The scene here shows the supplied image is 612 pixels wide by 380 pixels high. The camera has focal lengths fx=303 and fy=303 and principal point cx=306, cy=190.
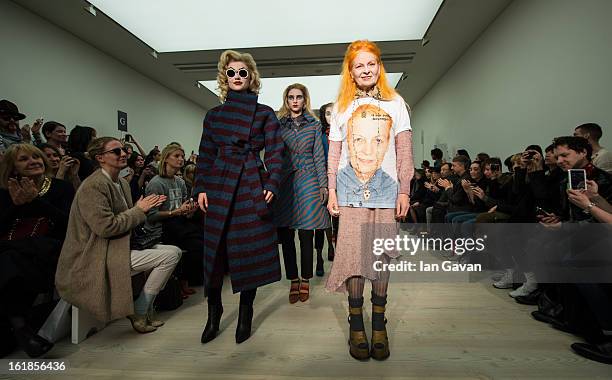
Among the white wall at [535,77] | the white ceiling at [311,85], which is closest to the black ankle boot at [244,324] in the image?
the white wall at [535,77]

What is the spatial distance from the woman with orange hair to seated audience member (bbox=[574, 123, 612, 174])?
6.14 ft

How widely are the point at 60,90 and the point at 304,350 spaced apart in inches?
241

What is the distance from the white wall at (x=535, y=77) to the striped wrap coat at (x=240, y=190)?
11.1ft

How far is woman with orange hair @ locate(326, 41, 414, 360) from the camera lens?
1.59m

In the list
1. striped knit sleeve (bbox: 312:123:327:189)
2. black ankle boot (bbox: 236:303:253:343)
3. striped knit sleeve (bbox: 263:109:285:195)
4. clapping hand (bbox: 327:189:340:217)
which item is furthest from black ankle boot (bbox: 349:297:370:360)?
striped knit sleeve (bbox: 312:123:327:189)

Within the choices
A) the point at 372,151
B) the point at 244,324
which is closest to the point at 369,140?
the point at 372,151

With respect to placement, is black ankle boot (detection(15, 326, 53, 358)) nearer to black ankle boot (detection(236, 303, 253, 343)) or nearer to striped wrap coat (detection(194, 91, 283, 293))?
striped wrap coat (detection(194, 91, 283, 293))

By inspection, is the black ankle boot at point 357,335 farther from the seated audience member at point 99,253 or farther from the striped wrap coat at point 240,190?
the seated audience member at point 99,253

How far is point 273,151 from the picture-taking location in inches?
73.3

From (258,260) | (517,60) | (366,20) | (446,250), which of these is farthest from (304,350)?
(366,20)

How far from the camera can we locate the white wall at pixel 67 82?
445cm

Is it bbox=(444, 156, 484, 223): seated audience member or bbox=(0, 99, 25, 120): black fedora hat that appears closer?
bbox=(0, 99, 25, 120): black fedora hat

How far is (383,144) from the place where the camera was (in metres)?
1.60

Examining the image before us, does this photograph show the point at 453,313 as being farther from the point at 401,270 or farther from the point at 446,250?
the point at 446,250
